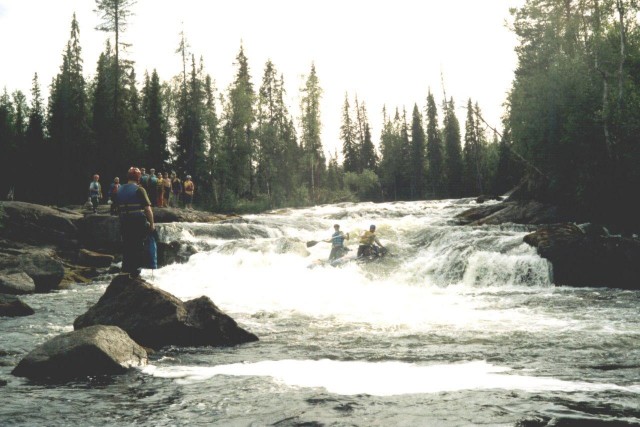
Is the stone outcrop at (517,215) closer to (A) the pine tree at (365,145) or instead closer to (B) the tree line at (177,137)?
(B) the tree line at (177,137)

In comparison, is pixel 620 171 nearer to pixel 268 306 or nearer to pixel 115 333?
pixel 268 306

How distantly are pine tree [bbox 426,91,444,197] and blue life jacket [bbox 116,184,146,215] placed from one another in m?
64.8

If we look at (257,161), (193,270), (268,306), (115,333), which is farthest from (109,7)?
(115,333)

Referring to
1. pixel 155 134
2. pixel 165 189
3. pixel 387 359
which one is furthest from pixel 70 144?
pixel 387 359

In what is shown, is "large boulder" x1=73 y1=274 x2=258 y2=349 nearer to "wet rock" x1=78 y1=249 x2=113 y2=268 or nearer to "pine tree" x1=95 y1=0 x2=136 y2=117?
"wet rock" x1=78 y1=249 x2=113 y2=268

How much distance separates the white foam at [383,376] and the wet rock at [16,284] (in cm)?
1118

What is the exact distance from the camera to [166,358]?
766 centimetres

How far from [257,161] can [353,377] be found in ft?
163

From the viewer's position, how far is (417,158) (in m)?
72.4

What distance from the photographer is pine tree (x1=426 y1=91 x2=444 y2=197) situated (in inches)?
2808

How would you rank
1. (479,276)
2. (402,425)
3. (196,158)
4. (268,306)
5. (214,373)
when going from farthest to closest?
(196,158) < (479,276) < (268,306) < (214,373) < (402,425)

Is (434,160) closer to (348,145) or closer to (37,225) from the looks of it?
(348,145)

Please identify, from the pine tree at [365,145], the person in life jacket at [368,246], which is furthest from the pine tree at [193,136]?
the pine tree at [365,145]

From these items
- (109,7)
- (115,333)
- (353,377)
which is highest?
(109,7)
